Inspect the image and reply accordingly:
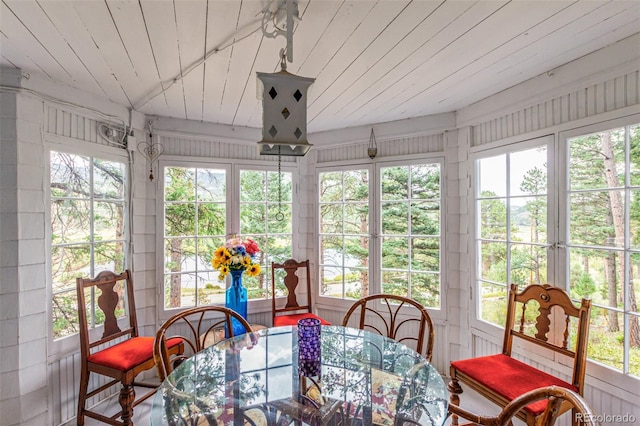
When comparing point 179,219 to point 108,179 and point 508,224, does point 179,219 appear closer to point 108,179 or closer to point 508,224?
point 108,179

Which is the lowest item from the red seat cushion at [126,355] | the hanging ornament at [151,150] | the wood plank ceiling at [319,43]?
the red seat cushion at [126,355]

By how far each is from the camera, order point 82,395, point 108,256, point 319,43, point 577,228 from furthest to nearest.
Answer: point 108,256 → point 82,395 → point 577,228 → point 319,43

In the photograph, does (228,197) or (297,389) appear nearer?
(297,389)

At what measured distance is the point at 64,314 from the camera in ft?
7.48

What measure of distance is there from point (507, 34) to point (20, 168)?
3.02 metres

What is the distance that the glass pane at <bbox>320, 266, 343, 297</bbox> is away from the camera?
3428mm

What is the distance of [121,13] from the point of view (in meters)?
1.41

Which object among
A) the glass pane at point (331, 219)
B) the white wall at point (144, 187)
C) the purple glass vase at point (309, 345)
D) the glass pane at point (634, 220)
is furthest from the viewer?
the glass pane at point (331, 219)

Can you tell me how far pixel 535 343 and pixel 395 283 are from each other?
1314 mm

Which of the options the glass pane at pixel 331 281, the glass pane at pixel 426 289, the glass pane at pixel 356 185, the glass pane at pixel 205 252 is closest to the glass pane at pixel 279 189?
the glass pane at pixel 356 185

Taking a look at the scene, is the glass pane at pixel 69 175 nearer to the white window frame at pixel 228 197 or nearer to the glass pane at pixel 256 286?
the white window frame at pixel 228 197

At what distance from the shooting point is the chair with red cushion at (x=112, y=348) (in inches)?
81.3

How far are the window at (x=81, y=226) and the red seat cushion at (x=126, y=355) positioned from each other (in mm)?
351

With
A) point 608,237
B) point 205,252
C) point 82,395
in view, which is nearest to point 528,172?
point 608,237
